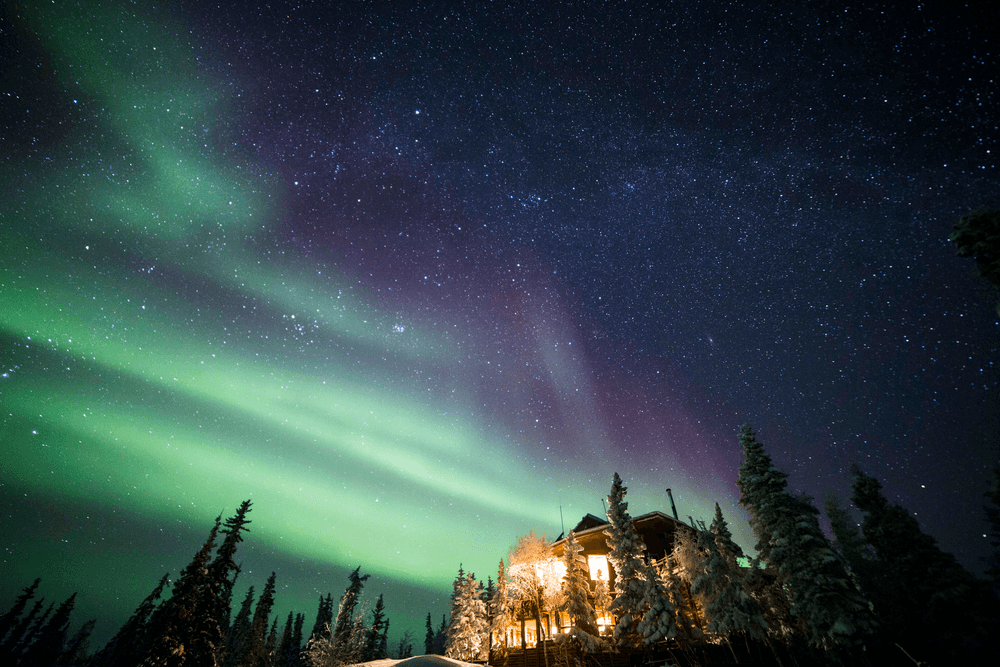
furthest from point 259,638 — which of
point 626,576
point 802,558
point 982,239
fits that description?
point 982,239

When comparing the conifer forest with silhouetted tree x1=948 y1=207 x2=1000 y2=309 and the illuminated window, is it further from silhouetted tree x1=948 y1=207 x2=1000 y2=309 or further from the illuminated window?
silhouetted tree x1=948 y1=207 x2=1000 y2=309

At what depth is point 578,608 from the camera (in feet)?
90.8

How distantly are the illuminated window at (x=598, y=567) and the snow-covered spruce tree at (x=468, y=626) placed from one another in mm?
13002

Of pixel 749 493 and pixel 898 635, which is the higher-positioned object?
pixel 749 493

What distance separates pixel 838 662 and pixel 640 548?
1084cm

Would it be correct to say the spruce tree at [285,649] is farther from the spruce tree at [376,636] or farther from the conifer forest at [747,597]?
the conifer forest at [747,597]

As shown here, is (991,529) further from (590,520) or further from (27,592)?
(27,592)

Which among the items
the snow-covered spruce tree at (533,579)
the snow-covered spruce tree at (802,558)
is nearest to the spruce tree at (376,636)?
the snow-covered spruce tree at (533,579)

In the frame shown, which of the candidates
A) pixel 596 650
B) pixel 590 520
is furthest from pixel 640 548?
pixel 590 520

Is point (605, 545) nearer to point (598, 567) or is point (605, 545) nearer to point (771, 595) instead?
point (598, 567)

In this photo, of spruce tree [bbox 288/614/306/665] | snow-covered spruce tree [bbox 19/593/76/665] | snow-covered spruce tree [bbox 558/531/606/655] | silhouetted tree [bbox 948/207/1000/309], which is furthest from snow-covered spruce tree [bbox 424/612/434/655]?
silhouetted tree [bbox 948/207/1000/309]

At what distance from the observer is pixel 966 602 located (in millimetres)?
24297

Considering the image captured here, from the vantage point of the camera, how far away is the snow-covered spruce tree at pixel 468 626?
124 feet

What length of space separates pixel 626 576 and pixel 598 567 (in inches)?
442
